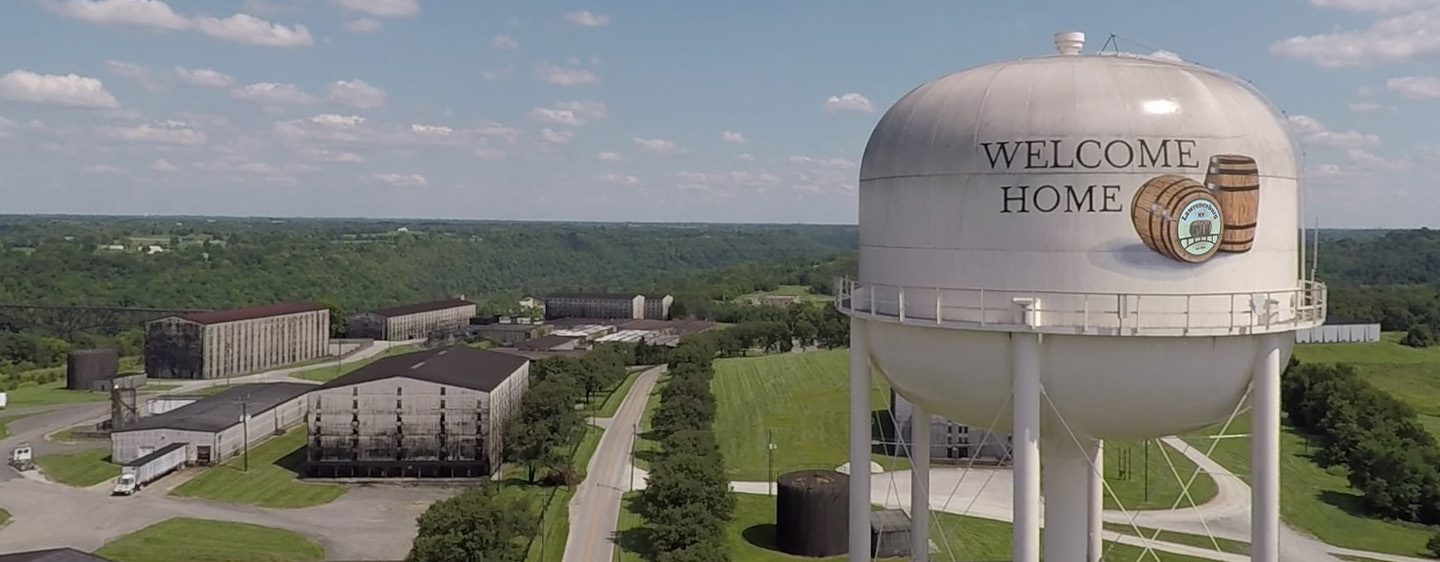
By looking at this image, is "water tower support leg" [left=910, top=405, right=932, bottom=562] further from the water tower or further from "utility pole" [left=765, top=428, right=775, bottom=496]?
"utility pole" [left=765, top=428, right=775, bottom=496]

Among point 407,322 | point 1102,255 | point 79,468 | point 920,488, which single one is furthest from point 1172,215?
point 407,322

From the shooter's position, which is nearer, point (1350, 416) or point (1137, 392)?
point (1137, 392)

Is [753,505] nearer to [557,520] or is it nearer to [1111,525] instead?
[557,520]

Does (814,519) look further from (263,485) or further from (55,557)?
(263,485)

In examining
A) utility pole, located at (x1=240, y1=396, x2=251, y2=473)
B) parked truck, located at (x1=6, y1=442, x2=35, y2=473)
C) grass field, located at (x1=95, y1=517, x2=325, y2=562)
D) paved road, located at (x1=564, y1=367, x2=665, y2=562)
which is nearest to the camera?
grass field, located at (x1=95, y1=517, x2=325, y2=562)

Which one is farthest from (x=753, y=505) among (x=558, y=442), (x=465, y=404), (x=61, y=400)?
(x=61, y=400)

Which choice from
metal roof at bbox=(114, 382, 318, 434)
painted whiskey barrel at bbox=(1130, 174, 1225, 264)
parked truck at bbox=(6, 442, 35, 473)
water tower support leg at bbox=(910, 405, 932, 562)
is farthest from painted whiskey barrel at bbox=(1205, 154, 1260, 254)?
parked truck at bbox=(6, 442, 35, 473)

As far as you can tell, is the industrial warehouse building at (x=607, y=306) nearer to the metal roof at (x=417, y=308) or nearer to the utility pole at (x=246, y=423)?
the metal roof at (x=417, y=308)
